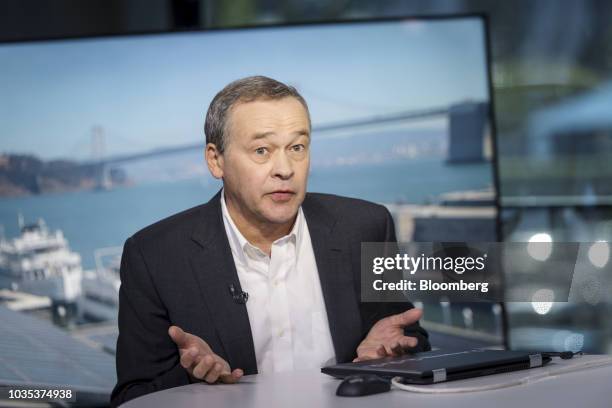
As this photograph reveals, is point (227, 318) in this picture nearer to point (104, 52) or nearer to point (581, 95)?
point (104, 52)

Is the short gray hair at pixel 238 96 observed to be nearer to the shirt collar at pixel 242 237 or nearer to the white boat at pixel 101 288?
the shirt collar at pixel 242 237

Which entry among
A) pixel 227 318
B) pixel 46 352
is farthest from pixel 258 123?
pixel 46 352

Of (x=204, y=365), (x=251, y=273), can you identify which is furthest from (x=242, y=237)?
(x=204, y=365)

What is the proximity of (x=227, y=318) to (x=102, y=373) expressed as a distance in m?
1.75

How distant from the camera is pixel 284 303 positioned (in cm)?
197

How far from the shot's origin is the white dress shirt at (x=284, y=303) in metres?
1.96

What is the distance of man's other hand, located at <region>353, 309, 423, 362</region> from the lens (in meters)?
1.70

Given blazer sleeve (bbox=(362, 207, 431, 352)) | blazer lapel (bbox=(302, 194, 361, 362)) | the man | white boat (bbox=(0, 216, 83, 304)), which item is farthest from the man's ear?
white boat (bbox=(0, 216, 83, 304))

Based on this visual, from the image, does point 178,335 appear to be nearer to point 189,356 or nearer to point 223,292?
point 189,356

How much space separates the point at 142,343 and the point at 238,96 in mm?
606

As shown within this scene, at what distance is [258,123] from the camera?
194cm

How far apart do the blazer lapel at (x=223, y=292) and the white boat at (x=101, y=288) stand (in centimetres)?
165

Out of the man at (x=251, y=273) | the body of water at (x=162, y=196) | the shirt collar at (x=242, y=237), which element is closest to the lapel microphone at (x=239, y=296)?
the man at (x=251, y=273)

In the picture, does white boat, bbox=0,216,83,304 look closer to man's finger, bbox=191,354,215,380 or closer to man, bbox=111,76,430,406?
man, bbox=111,76,430,406
